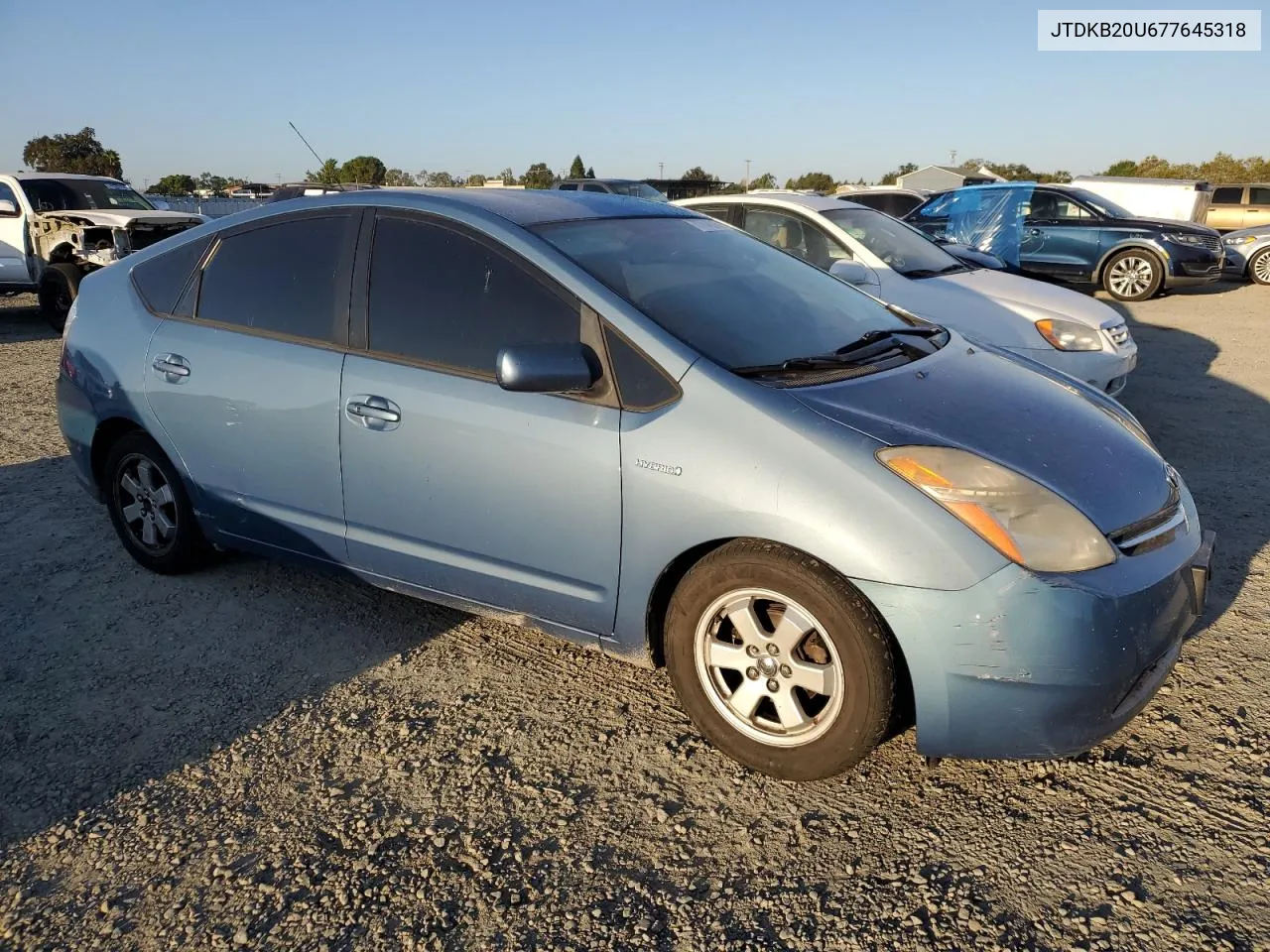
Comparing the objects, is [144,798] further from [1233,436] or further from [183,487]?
[1233,436]

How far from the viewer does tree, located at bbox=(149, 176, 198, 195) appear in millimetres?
45344

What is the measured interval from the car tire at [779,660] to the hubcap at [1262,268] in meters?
17.3

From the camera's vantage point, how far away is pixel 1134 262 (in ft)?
45.1

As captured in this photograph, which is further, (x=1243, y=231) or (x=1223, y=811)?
(x=1243, y=231)

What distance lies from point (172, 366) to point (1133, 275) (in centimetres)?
1377

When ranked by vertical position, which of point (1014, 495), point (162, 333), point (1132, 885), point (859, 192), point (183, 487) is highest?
point (859, 192)

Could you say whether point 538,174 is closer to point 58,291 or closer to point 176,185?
point 176,185

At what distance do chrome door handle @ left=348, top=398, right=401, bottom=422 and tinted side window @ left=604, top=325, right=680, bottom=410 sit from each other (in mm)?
827

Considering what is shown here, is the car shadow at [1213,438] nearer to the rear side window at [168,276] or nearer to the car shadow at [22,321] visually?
the rear side window at [168,276]

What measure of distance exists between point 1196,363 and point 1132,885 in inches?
311

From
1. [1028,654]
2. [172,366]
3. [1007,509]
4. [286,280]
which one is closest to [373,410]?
[286,280]

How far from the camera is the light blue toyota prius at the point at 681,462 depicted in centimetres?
246

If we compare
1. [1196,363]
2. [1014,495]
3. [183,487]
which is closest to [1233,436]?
[1196,363]

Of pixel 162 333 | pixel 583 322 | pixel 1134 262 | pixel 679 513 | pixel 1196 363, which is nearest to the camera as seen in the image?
pixel 679 513
